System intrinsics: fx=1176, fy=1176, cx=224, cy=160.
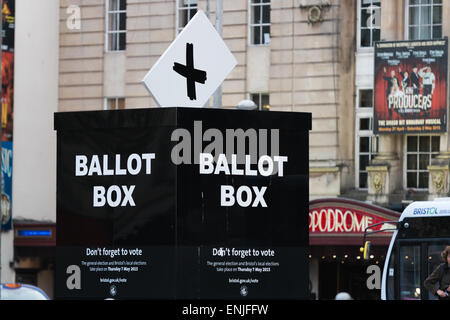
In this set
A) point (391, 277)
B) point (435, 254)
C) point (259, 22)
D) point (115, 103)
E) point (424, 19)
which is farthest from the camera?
point (115, 103)

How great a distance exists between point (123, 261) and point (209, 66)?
157 cm

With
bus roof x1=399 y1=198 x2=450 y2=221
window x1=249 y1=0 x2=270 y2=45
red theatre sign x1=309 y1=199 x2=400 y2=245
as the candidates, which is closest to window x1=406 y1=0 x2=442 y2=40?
window x1=249 y1=0 x2=270 y2=45

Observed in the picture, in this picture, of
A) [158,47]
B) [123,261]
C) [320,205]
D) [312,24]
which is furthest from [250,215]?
[158,47]

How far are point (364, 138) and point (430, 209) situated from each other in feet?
54.8

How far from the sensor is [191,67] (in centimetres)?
753

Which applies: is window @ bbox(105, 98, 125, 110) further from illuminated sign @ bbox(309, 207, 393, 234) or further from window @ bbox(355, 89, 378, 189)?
illuminated sign @ bbox(309, 207, 393, 234)

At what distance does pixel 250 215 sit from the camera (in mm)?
6727

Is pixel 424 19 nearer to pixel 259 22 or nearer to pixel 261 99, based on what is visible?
pixel 259 22

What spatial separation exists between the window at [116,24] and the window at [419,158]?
11.2 meters

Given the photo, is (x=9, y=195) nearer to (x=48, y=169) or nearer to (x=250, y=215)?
(x=48, y=169)

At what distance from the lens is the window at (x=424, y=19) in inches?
1436

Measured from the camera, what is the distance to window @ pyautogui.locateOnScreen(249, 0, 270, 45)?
3944 centimetres

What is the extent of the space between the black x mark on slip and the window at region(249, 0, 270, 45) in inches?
1260

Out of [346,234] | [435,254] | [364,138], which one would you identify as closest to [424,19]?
[364,138]
